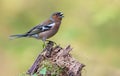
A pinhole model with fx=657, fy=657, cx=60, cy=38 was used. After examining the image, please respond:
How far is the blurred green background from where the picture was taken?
49.7ft

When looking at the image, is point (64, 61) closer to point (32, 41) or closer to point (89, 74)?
point (89, 74)

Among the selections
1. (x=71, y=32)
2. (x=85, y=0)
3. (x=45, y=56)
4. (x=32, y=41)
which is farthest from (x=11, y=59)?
(x=45, y=56)

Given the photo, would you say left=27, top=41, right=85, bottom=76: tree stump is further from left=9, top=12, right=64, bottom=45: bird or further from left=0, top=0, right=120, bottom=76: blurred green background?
left=0, top=0, right=120, bottom=76: blurred green background

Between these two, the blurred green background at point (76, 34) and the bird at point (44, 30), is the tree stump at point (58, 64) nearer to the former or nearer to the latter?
the bird at point (44, 30)

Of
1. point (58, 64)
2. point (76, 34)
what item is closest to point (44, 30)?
point (58, 64)

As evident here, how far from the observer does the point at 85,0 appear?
18.2 meters

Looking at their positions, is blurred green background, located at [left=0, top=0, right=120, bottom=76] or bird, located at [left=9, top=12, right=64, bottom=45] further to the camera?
blurred green background, located at [left=0, top=0, right=120, bottom=76]

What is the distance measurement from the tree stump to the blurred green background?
612cm

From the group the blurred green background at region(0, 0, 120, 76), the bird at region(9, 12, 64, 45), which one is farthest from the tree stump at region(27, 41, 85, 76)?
the blurred green background at region(0, 0, 120, 76)

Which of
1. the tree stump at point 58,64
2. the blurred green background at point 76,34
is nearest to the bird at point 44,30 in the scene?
the tree stump at point 58,64

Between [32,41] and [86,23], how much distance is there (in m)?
1.46

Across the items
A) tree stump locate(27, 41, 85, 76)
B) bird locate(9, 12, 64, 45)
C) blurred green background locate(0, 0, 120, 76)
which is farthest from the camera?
blurred green background locate(0, 0, 120, 76)

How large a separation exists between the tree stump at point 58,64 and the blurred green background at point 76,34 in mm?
6115

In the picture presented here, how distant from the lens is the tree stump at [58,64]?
7.75m
